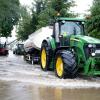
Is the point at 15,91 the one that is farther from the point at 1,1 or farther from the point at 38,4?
the point at 38,4

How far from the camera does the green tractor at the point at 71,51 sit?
1568 centimetres

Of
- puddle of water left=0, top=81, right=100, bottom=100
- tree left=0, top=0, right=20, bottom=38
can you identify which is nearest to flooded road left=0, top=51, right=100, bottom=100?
puddle of water left=0, top=81, right=100, bottom=100

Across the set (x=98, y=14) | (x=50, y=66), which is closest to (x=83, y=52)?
(x=50, y=66)

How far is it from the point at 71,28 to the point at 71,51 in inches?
84.9

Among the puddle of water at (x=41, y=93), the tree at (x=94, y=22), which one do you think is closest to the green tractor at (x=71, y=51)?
the puddle of water at (x=41, y=93)

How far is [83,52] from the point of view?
52.2 ft

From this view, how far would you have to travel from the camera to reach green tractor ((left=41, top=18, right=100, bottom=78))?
15.7m

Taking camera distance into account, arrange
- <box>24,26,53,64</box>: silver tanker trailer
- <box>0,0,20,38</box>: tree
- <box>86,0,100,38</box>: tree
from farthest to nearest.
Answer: <box>0,0,20,38</box>: tree → <box>24,26,53,64</box>: silver tanker trailer → <box>86,0,100,38</box>: tree

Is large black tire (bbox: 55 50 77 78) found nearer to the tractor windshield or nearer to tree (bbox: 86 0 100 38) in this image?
the tractor windshield

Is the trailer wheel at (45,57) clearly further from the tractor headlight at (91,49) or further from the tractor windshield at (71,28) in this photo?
the tractor headlight at (91,49)

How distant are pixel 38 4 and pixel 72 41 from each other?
37917 mm

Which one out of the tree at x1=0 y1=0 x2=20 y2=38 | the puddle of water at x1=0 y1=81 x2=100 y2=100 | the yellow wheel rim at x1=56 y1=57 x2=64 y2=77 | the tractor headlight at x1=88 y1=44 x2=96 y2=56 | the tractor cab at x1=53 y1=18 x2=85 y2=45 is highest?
the tree at x1=0 y1=0 x2=20 y2=38

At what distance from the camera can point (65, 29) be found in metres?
18.5

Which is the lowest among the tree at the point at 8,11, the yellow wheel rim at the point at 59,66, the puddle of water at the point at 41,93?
the puddle of water at the point at 41,93
